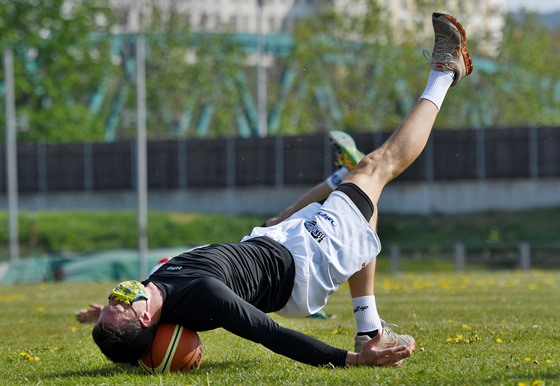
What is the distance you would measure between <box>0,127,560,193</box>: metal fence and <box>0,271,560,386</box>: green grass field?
1207 inches

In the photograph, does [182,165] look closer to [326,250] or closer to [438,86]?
[438,86]

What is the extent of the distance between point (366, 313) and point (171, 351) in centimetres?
149

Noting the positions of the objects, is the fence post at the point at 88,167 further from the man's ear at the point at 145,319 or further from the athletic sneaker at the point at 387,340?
the man's ear at the point at 145,319

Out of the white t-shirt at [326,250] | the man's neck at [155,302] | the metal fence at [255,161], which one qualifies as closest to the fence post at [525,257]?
the metal fence at [255,161]

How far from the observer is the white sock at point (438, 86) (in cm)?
947

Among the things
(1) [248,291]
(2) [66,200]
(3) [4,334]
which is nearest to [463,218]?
(2) [66,200]

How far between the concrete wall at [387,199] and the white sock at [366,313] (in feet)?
129

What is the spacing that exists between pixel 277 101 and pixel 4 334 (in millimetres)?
52581

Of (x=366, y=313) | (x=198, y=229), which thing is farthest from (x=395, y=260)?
(x=366, y=313)

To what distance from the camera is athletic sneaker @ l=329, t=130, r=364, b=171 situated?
550 inches

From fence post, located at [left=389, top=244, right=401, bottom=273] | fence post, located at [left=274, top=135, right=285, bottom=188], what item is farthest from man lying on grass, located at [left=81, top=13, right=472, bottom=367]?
fence post, located at [left=274, top=135, right=285, bottom=188]

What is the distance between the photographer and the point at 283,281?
27.1 ft

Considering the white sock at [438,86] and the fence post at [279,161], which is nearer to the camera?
the white sock at [438,86]

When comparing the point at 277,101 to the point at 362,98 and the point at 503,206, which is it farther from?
the point at 503,206
